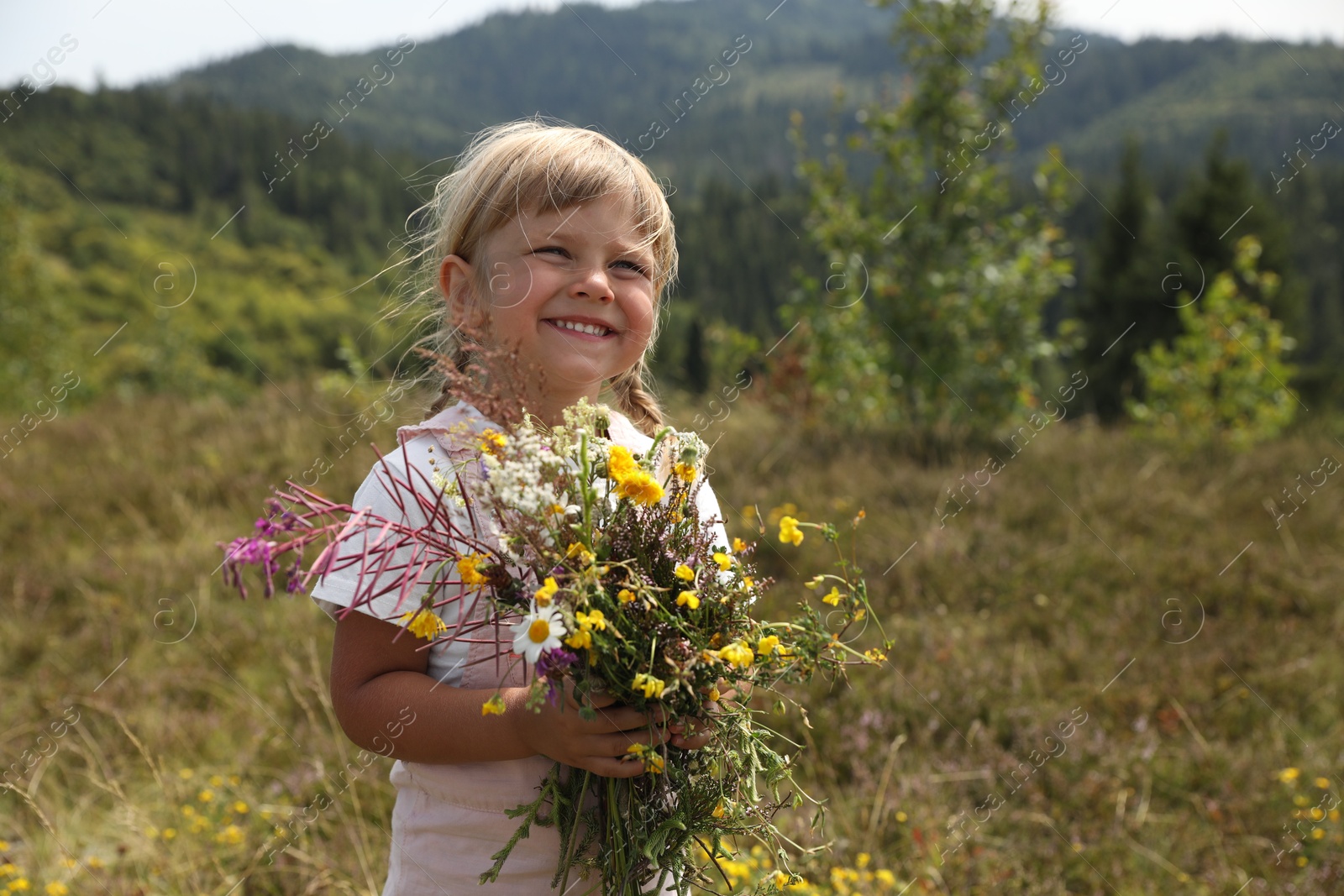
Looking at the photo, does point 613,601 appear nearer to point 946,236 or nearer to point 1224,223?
point 946,236

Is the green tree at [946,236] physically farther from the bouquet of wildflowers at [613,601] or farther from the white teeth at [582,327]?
the bouquet of wildflowers at [613,601]

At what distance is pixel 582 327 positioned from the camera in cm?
172

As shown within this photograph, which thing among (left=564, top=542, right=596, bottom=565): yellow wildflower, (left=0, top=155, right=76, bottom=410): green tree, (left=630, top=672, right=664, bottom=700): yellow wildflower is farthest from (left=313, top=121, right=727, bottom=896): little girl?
(left=0, top=155, right=76, bottom=410): green tree

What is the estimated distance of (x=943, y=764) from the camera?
11.1ft

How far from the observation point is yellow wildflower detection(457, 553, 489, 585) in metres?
1.23

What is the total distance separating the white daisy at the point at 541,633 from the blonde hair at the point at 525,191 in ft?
1.94

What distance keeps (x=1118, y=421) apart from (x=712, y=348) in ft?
12.2

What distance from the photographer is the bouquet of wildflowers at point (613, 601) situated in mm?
1228

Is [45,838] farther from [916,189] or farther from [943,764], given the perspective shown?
[916,189]

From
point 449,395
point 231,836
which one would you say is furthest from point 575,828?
point 231,836

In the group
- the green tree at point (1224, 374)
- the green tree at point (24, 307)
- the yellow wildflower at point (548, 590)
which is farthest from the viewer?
the green tree at point (24, 307)

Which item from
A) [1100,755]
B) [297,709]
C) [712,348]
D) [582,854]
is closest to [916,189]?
[712,348]

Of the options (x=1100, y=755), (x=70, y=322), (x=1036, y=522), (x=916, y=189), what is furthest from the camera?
(x=70, y=322)

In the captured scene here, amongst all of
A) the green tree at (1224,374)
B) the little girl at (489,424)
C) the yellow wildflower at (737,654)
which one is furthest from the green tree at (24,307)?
the yellow wildflower at (737,654)
